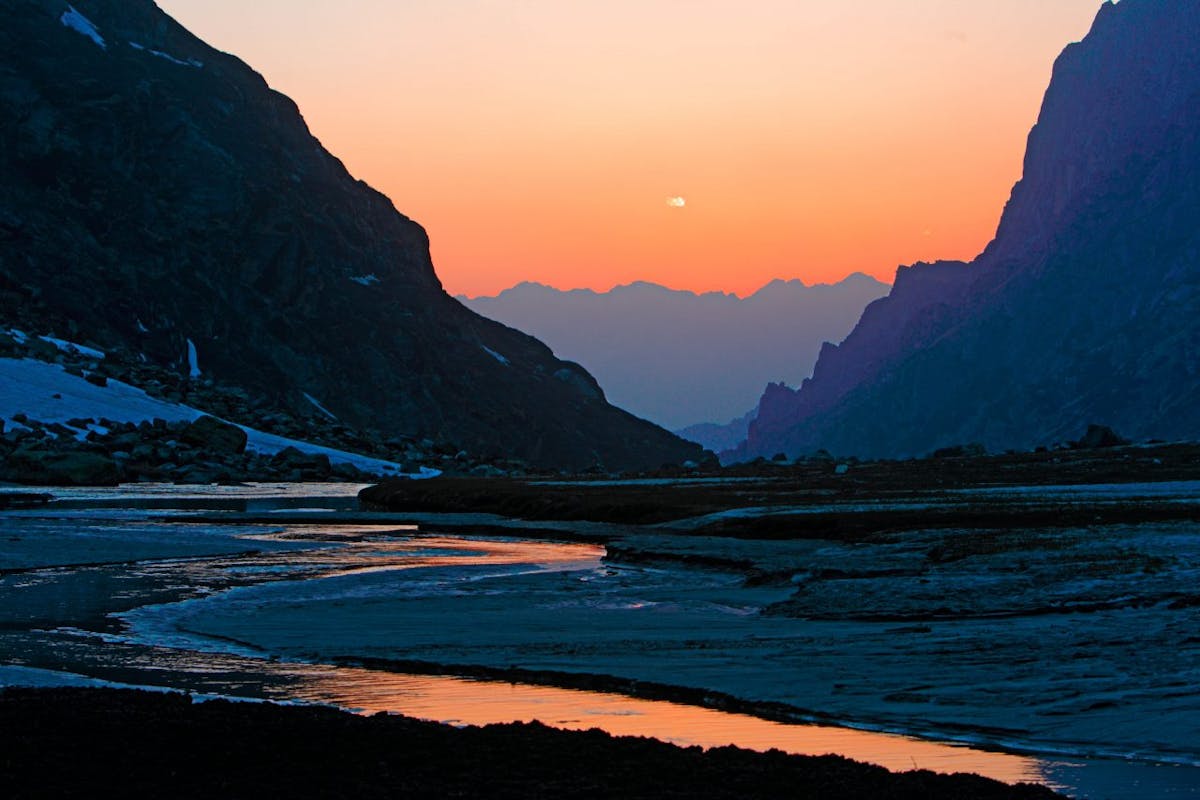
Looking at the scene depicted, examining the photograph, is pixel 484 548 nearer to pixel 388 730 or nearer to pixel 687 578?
pixel 687 578

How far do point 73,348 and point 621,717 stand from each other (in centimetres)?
17900

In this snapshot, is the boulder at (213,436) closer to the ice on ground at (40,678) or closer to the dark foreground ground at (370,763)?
the ice on ground at (40,678)

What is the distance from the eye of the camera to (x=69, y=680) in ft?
69.2

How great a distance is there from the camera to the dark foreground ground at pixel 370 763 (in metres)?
13.7

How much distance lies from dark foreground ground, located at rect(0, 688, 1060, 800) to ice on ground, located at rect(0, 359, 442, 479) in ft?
434

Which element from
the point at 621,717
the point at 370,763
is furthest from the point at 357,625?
the point at 370,763

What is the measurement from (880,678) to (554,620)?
10.3 metres

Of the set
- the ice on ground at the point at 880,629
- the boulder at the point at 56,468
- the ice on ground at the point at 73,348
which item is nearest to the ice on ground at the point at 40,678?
the ice on ground at the point at 880,629

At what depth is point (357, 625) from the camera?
28562 mm

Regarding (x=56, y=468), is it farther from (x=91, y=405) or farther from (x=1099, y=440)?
(x=1099, y=440)

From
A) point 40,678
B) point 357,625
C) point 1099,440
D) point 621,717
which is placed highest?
point 1099,440

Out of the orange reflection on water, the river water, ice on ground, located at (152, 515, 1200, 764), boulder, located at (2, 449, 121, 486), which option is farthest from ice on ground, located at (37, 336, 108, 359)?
the orange reflection on water

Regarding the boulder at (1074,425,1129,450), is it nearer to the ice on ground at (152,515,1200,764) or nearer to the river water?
the river water

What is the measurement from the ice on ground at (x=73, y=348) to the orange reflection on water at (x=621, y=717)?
169 m
